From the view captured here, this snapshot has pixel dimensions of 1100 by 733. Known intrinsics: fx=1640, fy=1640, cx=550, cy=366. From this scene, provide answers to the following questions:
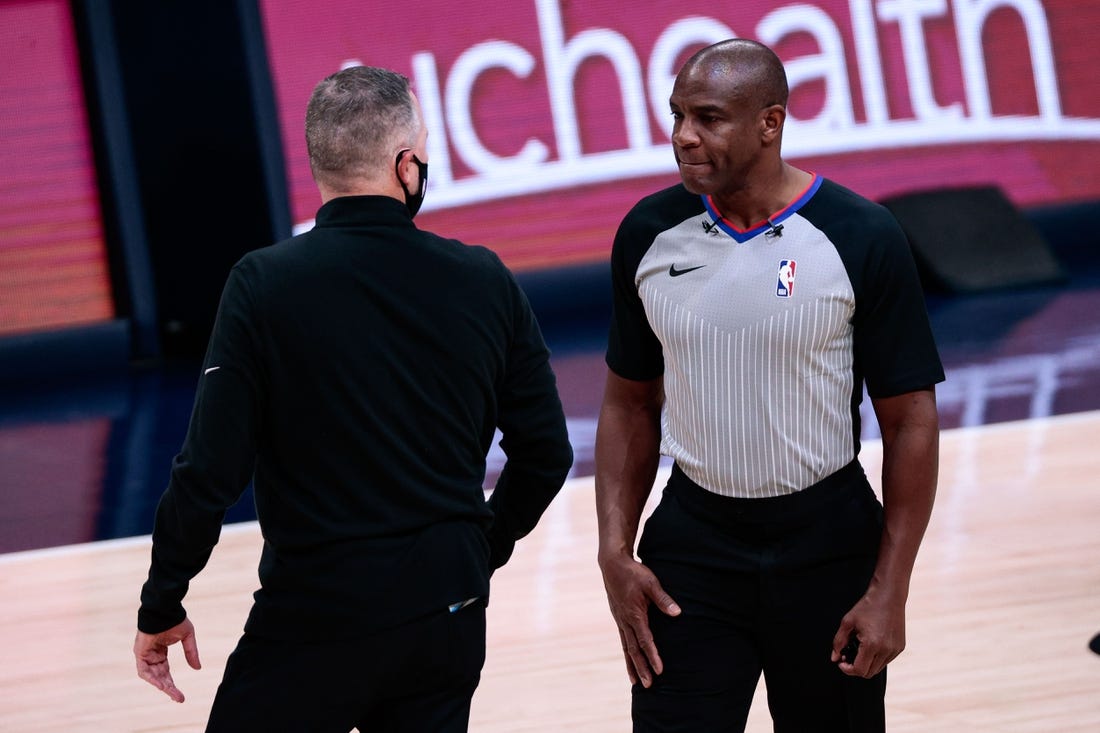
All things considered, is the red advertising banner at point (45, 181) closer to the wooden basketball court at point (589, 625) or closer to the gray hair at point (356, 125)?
the wooden basketball court at point (589, 625)

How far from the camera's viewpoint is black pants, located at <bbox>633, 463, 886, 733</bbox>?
2479 mm

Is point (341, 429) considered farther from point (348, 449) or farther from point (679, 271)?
point (679, 271)

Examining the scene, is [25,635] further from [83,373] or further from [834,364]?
[83,373]

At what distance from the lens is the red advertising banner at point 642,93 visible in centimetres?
1020

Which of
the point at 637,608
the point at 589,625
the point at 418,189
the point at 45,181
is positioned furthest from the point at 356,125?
the point at 45,181

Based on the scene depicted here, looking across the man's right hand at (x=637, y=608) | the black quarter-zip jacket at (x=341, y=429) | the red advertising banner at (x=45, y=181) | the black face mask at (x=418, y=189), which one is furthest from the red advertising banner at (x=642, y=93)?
the black quarter-zip jacket at (x=341, y=429)

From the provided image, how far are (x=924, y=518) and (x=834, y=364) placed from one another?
27 cm

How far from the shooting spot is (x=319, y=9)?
10047 mm

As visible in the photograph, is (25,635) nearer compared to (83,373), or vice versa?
(25,635)

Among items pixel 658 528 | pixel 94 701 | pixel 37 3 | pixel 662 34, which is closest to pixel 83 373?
pixel 37 3

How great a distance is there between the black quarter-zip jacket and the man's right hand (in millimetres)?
383

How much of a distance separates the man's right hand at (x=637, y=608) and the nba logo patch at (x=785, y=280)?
19.3 inches

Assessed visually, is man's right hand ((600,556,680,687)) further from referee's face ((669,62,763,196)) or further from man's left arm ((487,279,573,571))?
referee's face ((669,62,763,196))

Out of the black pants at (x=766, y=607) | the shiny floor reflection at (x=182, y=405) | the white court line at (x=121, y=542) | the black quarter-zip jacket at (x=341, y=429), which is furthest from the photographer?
the shiny floor reflection at (x=182, y=405)
